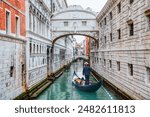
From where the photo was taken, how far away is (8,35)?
8297mm

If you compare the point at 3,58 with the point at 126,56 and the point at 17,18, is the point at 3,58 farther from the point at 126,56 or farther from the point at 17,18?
the point at 126,56

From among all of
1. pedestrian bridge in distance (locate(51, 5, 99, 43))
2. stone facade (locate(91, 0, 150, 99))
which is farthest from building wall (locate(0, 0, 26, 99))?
pedestrian bridge in distance (locate(51, 5, 99, 43))

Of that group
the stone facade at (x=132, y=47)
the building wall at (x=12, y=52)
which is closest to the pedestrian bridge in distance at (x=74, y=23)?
the stone facade at (x=132, y=47)

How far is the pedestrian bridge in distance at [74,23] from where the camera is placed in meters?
20.2

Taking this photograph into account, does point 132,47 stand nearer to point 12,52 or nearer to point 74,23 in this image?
point 12,52

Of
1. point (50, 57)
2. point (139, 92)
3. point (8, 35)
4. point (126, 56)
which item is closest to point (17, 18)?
point (8, 35)

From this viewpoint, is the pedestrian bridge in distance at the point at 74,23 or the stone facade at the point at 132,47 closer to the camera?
the stone facade at the point at 132,47

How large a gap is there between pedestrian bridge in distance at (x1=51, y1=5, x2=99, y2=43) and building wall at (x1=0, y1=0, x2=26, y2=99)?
Answer: 375 inches

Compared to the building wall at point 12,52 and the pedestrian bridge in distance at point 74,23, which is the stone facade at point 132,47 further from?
the pedestrian bridge in distance at point 74,23

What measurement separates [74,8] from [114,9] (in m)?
7.57

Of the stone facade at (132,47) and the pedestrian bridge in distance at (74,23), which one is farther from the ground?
the pedestrian bridge in distance at (74,23)

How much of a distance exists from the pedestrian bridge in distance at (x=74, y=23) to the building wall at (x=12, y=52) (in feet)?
31.2

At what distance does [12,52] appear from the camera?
8969mm

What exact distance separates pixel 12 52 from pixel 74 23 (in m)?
11.9
